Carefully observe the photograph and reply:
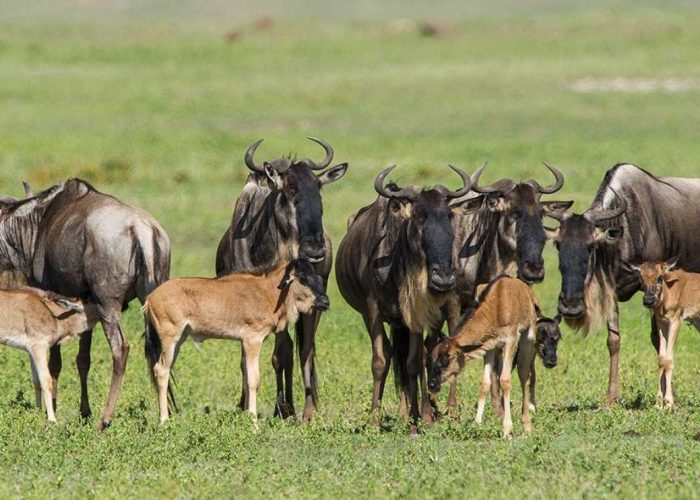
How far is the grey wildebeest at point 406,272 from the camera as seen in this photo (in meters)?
12.8

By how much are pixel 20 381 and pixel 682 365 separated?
7183 millimetres

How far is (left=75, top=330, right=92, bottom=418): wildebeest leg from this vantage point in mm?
13719

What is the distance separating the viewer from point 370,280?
13797mm

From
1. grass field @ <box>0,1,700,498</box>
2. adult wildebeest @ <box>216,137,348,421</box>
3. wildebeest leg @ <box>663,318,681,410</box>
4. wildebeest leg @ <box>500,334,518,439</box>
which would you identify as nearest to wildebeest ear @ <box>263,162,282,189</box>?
adult wildebeest @ <box>216,137,348,421</box>

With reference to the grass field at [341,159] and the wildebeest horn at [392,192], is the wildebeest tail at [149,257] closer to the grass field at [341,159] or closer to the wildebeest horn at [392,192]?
the grass field at [341,159]

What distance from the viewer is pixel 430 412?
42.3 ft

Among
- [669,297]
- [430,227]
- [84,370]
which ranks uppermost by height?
[430,227]

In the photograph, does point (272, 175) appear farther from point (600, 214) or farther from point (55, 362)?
point (600, 214)

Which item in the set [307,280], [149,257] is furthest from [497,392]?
[149,257]

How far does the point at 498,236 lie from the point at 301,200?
188 cm

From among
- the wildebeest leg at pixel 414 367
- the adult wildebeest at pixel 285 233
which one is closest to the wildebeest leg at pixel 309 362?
the adult wildebeest at pixel 285 233

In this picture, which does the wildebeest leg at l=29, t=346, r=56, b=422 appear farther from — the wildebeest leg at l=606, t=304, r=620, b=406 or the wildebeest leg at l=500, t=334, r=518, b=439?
the wildebeest leg at l=606, t=304, r=620, b=406

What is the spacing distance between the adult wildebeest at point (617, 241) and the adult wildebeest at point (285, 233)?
229 centimetres

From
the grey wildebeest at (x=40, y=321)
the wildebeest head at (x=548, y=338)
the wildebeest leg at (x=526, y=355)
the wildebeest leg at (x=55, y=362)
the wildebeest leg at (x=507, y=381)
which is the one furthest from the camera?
the wildebeest leg at (x=55, y=362)
